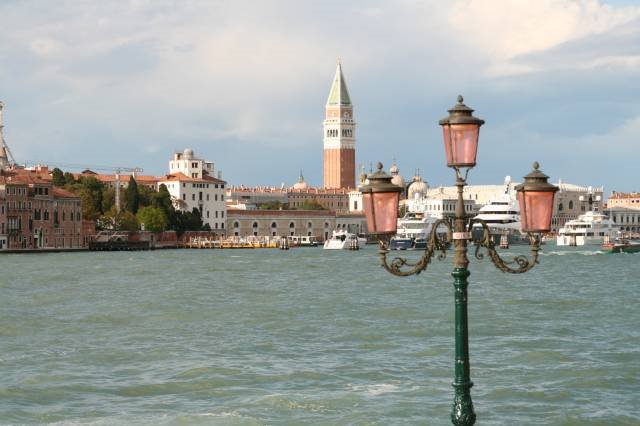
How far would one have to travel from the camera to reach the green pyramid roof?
14162 centimetres

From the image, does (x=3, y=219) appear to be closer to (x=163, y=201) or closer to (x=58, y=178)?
(x=58, y=178)

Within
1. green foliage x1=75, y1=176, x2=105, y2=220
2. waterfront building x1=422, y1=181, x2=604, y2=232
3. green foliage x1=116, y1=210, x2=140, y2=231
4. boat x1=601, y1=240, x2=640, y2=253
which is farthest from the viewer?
waterfront building x1=422, y1=181, x2=604, y2=232

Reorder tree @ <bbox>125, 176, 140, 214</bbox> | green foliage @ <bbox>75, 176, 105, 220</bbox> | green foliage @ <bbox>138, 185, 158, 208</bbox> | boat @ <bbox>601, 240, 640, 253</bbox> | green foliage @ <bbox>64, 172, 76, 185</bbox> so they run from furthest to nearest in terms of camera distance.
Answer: green foliage @ <bbox>138, 185, 158, 208</bbox>
green foliage @ <bbox>64, 172, 76, 185</bbox>
tree @ <bbox>125, 176, 140, 214</bbox>
green foliage @ <bbox>75, 176, 105, 220</bbox>
boat @ <bbox>601, 240, 640, 253</bbox>

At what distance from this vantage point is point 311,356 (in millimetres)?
18016

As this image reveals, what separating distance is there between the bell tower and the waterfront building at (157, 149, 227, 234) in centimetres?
3679

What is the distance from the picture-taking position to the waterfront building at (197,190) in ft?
326

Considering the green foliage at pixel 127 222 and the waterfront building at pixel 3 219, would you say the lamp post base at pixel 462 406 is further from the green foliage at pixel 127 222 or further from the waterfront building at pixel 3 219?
the green foliage at pixel 127 222

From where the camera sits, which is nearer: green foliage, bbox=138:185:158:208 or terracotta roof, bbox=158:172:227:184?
green foliage, bbox=138:185:158:208

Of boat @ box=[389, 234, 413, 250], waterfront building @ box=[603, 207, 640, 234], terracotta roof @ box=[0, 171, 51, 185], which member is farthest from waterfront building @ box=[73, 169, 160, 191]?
waterfront building @ box=[603, 207, 640, 234]

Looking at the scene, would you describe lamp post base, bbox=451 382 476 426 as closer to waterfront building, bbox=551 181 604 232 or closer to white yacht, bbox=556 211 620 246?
white yacht, bbox=556 211 620 246

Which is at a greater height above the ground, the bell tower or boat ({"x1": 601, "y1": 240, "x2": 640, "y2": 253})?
the bell tower

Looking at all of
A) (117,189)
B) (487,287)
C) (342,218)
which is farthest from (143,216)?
(487,287)

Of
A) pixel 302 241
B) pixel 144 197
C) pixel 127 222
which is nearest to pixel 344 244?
pixel 144 197

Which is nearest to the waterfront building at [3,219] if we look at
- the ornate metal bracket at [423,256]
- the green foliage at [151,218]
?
the green foliage at [151,218]
